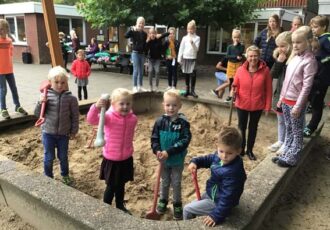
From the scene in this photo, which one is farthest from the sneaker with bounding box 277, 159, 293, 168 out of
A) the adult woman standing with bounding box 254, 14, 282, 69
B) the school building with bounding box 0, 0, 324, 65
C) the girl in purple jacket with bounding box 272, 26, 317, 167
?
the school building with bounding box 0, 0, 324, 65

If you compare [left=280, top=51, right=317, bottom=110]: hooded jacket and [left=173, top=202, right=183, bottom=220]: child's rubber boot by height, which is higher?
[left=280, top=51, right=317, bottom=110]: hooded jacket

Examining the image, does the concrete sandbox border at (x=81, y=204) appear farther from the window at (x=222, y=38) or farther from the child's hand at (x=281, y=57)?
the window at (x=222, y=38)

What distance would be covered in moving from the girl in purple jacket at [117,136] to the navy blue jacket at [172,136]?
0.27m

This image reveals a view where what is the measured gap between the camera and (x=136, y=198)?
3.93 metres

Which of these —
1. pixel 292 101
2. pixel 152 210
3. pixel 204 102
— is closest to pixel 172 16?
pixel 204 102

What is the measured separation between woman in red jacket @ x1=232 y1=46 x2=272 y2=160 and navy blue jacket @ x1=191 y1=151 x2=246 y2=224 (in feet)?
6.89

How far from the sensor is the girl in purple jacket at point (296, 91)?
3717mm

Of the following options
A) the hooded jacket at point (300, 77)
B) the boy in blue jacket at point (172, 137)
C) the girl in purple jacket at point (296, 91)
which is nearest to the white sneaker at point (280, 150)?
the girl in purple jacket at point (296, 91)

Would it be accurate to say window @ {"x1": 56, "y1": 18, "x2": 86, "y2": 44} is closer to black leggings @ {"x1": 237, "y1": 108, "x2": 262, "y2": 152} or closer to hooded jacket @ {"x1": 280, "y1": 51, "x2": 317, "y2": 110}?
black leggings @ {"x1": 237, "y1": 108, "x2": 262, "y2": 152}

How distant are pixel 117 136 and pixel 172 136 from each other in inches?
21.3

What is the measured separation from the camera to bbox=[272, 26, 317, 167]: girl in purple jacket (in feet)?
12.2

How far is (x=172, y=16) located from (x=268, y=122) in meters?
7.25

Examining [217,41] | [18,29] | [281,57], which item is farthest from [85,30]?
[281,57]

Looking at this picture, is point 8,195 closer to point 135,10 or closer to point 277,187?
point 277,187
